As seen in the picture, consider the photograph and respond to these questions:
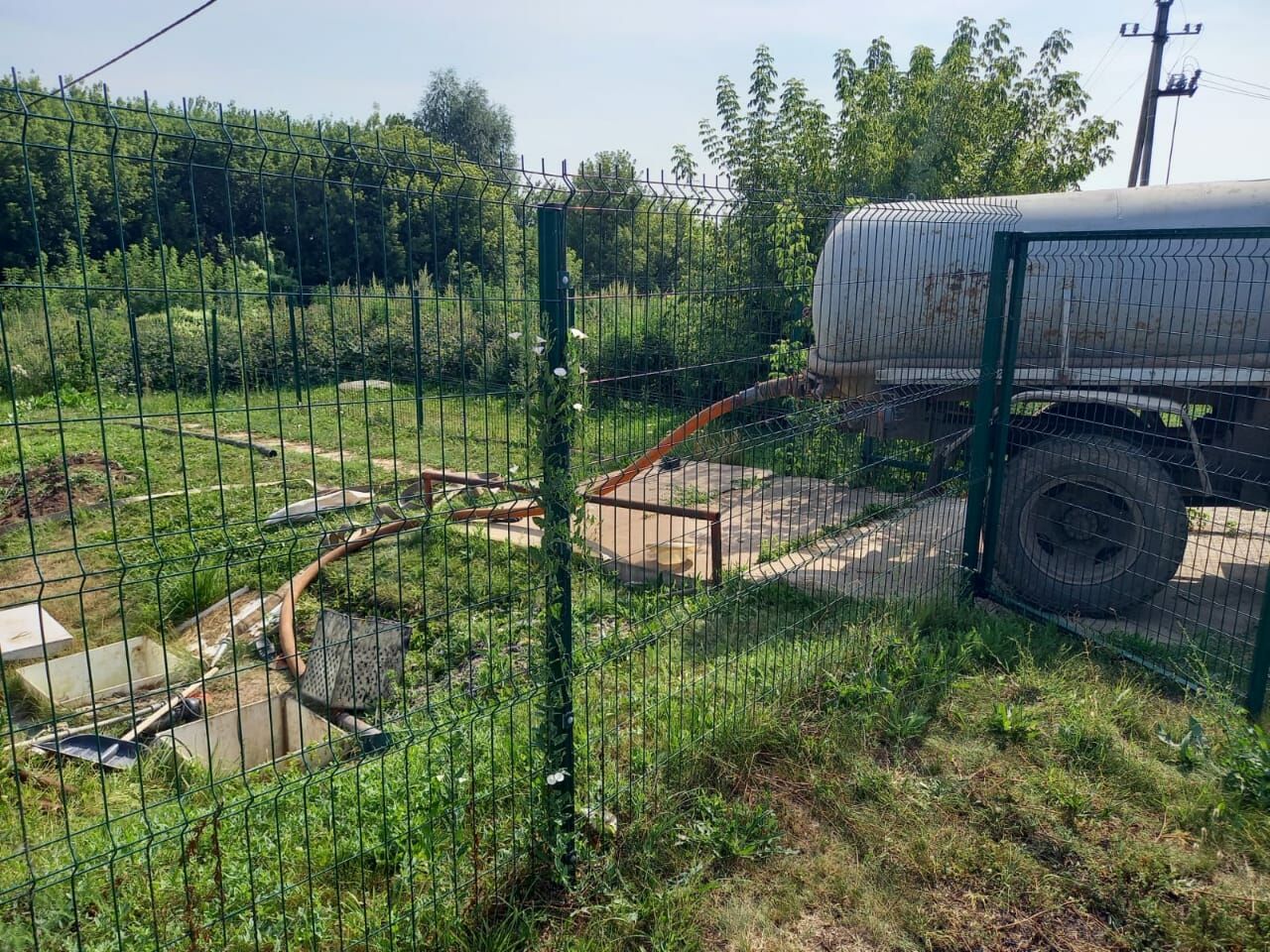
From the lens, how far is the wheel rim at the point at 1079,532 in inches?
219

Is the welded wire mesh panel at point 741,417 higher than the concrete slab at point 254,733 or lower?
higher

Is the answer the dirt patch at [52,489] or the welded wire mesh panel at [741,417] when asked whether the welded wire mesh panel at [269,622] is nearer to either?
the welded wire mesh panel at [741,417]

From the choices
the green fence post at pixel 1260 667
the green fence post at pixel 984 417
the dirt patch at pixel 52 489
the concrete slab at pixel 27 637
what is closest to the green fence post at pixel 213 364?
the concrete slab at pixel 27 637

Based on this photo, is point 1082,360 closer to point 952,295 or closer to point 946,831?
point 952,295

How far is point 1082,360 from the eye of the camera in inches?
233

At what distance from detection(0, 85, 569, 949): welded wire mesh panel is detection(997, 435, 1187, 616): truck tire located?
320cm

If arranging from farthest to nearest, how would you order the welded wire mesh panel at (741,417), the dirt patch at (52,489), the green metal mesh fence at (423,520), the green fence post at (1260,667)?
the dirt patch at (52,489) → the green fence post at (1260,667) → the welded wire mesh panel at (741,417) → the green metal mesh fence at (423,520)

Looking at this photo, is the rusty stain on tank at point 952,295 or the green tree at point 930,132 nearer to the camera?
the rusty stain on tank at point 952,295

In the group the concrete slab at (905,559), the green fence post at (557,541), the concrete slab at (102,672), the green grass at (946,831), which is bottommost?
the concrete slab at (102,672)

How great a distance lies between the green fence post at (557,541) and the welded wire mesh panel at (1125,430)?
353 cm

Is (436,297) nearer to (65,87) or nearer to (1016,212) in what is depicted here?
(65,87)

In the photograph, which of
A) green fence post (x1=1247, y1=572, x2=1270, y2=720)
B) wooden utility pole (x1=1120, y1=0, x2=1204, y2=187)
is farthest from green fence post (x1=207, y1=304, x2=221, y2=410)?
wooden utility pole (x1=1120, y1=0, x2=1204, y2=187)

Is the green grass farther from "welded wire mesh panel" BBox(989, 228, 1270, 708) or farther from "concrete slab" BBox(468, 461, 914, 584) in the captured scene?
"concrete slab" BBox(468, 461, 914, 584)

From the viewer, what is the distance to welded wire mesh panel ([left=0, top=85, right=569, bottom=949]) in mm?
2180
